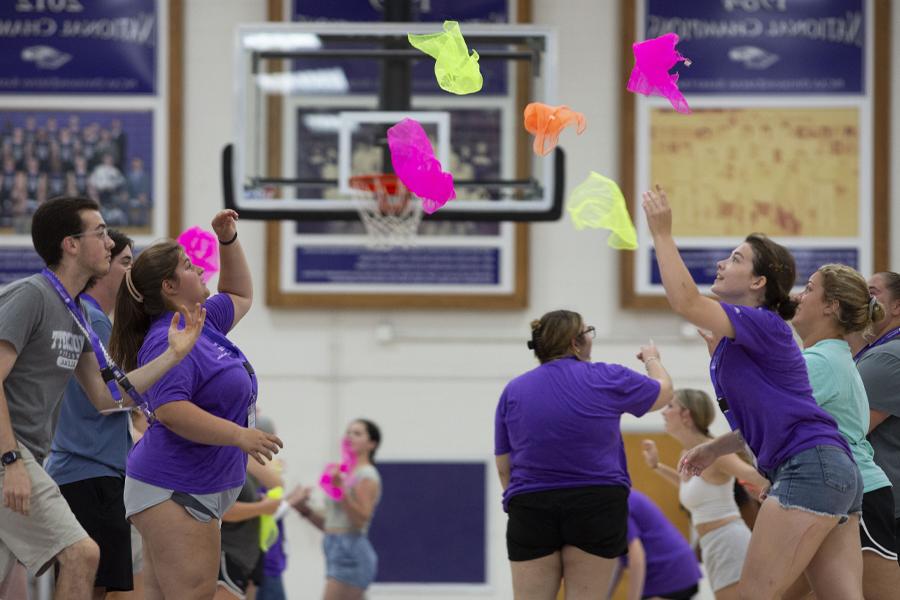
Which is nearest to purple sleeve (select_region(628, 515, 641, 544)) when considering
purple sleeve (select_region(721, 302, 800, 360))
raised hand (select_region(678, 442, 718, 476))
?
raised hand (select_region(678, 442, 718, 476))

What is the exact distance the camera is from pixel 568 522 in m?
4.57

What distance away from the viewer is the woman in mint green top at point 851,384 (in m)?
3.98

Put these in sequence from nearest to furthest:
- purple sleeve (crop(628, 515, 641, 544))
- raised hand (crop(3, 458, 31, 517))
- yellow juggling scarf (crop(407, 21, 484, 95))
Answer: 1. raised hand (crop(3, 458, 31, 517))
2. yellow juggling scarf (crop(407, 21, 484, 95))
3. purple sleeve (crop(628, 515, 641, 544))

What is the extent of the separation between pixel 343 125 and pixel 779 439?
414cm

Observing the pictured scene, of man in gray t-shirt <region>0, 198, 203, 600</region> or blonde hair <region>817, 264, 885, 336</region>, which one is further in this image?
blonde hair <region>817, 264, 885, 336</region>

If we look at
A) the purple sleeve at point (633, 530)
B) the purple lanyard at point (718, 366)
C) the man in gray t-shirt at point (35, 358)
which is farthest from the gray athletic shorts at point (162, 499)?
the purple sleeve at point (633, 530)

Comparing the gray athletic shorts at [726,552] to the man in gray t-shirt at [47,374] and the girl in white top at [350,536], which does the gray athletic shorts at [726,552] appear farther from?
the man in gray t-shirt at [47,374]

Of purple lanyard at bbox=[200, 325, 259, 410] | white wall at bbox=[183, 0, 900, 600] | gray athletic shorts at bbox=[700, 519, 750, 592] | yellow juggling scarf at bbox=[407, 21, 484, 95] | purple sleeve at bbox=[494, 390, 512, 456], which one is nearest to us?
purple lanyard at bbox=[200, 325, 259, 410]

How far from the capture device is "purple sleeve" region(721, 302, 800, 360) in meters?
3.70

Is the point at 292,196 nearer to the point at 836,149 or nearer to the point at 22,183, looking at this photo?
the point at 22,183

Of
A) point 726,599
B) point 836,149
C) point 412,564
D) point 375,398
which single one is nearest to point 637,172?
point 836,149

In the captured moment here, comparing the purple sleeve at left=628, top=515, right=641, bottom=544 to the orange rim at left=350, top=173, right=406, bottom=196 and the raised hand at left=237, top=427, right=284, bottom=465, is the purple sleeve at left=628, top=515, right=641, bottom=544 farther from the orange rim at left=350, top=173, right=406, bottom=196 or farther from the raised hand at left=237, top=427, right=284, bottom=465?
the raised hand at left=237, top=427, right=284, bottom=465

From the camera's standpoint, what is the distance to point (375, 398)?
9078 millimetres

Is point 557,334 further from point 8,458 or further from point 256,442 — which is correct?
point 8,458
